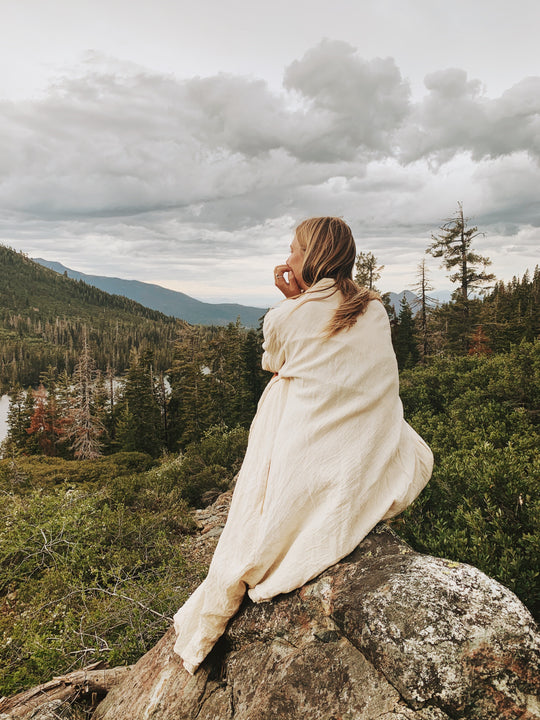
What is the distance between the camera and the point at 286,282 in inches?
103

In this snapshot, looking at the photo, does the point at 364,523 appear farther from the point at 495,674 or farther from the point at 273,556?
the point at 495,674

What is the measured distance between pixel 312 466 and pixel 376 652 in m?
0.86

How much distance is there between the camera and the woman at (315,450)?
2.12 metres

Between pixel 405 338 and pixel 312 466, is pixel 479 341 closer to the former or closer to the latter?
pixel 405 338

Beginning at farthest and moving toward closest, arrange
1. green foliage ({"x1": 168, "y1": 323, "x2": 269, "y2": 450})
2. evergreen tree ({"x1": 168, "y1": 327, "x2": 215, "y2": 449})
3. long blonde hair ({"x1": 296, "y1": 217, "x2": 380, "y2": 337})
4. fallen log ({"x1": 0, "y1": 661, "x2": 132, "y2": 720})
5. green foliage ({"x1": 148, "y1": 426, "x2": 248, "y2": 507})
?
green foliage ({"x1": 168, "y1": 323, "x2": 269, "y2": 450}), evergreen tree ({"x1": 168, "y1": 327, "x2": 215, "y2": 449}), green foliage ({"x1": 148, "y1": 426, "x2": 248, "y2": 507}), fallen log ({"x1": 0, "y1": 661, "x2": 132, "y2": 720}), long blonde hair ({"x1": 296, "y1": 217, "x2": 380, "y2": 337})

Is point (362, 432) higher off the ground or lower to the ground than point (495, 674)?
higher

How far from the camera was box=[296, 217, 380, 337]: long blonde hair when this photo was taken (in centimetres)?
238

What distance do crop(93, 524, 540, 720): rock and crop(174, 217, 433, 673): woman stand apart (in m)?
0.13

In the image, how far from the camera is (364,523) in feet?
6.98

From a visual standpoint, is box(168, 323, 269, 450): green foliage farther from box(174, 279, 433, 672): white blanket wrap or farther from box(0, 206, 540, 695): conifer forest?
box(174, 279, 433, 672): white blanket wrap

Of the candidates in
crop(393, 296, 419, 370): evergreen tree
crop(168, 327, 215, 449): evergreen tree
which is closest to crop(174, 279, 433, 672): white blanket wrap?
crop(168, 327, 215, 449): evergreen tree

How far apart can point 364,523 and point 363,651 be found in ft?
1.88

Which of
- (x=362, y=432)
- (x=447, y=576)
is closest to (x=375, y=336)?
(x=362, y=432)

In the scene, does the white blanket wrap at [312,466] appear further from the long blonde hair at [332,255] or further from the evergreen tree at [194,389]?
the evergreen tree at [194,389]
